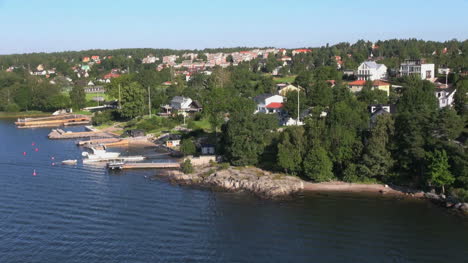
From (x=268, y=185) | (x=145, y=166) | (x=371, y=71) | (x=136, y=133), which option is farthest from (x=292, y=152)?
(x=371, y=71)

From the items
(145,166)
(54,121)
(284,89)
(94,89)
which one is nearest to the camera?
(145,166)

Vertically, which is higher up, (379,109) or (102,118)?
(379,109)

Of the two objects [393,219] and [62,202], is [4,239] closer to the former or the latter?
[62,202]

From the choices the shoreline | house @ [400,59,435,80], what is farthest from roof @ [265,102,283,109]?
the shoreline

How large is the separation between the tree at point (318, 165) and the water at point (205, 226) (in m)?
1.74

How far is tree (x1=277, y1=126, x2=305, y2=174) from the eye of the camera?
88.2ft

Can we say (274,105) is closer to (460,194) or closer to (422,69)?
(422,69)

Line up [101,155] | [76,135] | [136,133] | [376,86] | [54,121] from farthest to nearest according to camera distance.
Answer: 1. [54,121]
2. [376,86]
3. [76,135]
4. [136,133]
5. [101,155]

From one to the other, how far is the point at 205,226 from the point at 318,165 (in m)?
7.94

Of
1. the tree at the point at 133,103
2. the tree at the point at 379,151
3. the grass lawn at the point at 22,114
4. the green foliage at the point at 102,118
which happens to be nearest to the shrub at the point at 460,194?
the tree at the point at 379,151

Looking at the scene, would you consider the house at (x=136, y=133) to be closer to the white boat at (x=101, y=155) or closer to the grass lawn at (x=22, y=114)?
the white boat at (x=101, y=155)

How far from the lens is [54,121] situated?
54.3 m

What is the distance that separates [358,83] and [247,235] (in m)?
33.7

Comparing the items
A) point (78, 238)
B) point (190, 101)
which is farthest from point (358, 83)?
point (78, 238)
